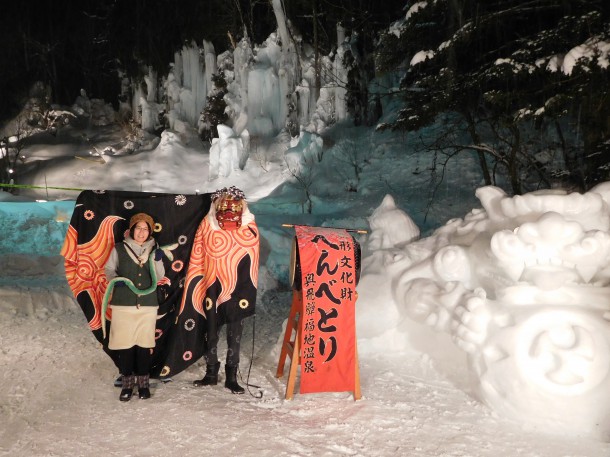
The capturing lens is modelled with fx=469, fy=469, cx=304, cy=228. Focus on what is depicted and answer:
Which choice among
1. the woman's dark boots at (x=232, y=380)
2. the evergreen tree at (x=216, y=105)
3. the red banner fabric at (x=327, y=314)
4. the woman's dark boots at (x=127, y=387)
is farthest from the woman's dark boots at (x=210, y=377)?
the evergreen tree at (x=216, y=105)

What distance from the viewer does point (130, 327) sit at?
159 inches

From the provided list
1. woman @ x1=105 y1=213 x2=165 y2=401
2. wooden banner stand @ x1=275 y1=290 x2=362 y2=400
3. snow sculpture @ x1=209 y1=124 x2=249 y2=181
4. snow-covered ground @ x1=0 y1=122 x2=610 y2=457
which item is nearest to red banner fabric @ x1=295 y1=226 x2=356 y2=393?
wooden banner stand @ x1=275 y1=290 x2=362 y2=400

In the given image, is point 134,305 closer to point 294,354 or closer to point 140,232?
point 140,232

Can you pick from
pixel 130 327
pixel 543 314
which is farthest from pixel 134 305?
pixel 543 314

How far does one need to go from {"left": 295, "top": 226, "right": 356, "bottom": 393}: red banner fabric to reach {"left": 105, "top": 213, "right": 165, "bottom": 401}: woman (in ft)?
4.42

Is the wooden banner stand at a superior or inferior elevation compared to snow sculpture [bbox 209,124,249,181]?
inferior

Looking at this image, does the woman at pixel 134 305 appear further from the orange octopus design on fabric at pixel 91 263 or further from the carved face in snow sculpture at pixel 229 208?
the carved face in snow sculpture at pixel 229 208

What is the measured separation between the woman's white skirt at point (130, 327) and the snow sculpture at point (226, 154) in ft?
45.4

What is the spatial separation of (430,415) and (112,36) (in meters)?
27.4

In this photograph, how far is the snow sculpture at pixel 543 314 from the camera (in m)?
3.38

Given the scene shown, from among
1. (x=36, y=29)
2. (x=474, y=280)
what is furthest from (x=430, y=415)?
(x=36, y=29)

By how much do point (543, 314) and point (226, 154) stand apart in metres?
15.1

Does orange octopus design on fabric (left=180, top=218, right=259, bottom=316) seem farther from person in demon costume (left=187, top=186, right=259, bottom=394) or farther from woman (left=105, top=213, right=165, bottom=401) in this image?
woman (left=105, top=213, right=165, bottom=401)

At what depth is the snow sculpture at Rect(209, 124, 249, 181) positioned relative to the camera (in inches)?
687
